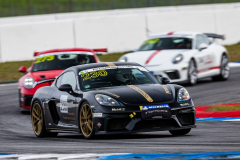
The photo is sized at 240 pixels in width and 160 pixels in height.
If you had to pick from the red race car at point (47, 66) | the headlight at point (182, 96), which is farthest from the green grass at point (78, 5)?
the headlight at point (182, 96)

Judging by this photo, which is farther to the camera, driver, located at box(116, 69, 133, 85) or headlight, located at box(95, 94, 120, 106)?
driver, located at box(116, 69, 133, 85)

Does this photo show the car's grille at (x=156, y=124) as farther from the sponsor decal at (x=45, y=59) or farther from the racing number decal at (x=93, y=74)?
the sponsor decal at (x=45, y=59)

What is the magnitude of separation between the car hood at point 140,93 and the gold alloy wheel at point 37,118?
176cm

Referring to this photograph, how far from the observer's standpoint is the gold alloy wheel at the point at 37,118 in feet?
28.3

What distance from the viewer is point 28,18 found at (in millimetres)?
23234

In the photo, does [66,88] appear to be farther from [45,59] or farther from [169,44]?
[169,44]

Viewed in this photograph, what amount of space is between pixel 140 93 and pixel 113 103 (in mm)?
428

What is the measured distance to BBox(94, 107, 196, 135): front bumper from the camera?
22.2 feet

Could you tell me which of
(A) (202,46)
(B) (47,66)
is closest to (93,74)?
(B) (47,66)

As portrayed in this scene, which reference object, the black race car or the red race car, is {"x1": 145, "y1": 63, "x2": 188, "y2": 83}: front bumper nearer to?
the red race car

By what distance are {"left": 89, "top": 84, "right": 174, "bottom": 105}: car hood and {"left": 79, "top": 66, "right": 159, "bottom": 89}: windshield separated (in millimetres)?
324

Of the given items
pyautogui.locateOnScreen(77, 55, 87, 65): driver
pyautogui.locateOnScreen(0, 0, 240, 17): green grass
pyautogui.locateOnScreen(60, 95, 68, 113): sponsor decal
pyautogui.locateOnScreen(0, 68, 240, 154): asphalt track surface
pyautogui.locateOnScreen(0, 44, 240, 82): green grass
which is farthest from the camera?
pyautogui.locateOnScreen(0, 0, 240, 17): green grass

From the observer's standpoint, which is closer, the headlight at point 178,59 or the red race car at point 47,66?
the red race car at point 47,66

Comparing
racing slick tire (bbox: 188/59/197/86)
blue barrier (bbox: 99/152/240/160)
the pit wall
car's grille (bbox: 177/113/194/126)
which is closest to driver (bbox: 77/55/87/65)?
racing slick tire (bbox: 188/59/197/86)
